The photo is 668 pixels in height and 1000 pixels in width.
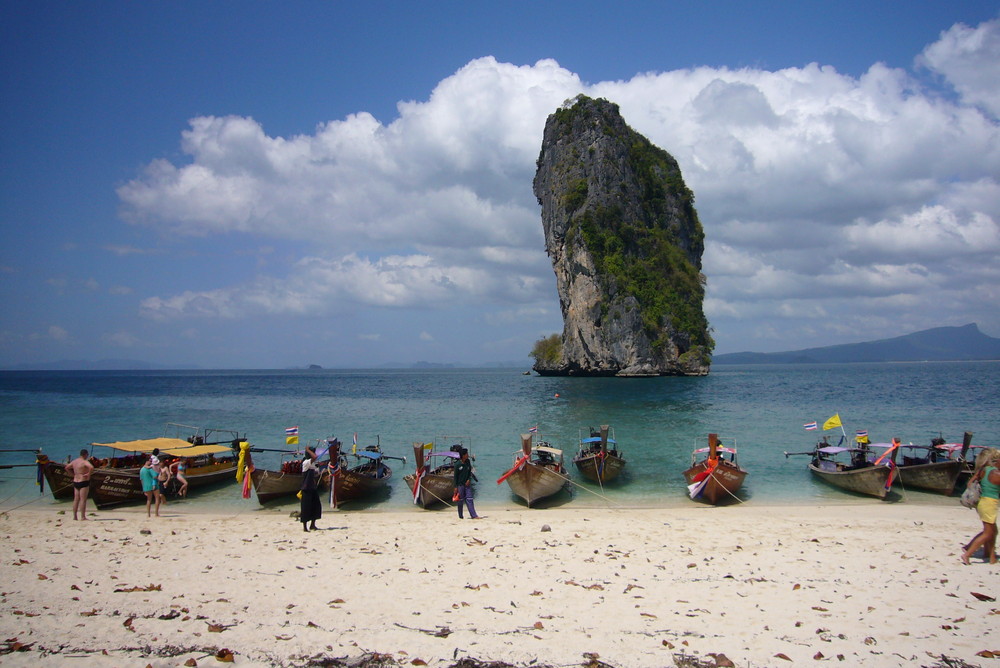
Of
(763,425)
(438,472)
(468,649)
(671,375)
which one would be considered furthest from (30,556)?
(671,375)

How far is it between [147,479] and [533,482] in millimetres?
10693

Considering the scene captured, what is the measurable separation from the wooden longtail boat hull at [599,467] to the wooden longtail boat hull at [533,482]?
2289mm

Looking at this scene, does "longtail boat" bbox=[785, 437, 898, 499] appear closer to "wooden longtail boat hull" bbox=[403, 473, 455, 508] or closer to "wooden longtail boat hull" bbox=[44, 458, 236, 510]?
"wooden longtail boat hull" bbox=[403, 473, 455, 508]

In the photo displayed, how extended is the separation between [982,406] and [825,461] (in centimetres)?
3198

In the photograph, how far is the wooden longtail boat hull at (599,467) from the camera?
743 inches

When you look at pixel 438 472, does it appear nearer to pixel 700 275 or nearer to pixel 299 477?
pixel 299 477

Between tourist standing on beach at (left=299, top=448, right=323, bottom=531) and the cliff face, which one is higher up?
the cliff face

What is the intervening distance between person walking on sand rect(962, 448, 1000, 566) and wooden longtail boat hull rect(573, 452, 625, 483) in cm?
1044

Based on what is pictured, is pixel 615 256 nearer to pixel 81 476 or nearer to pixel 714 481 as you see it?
pixel 714 481

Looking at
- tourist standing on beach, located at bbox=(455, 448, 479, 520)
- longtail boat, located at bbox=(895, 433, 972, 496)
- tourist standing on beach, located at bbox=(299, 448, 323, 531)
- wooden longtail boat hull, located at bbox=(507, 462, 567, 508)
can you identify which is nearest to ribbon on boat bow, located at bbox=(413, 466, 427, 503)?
tourist standing on beach, located at bbox=(455, 448, 479, 520)

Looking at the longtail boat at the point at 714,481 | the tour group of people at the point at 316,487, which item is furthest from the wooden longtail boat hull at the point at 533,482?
the longtail boat at the point at 714,481

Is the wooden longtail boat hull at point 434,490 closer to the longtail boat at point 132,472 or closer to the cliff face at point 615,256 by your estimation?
the longtail boat at point 132,472

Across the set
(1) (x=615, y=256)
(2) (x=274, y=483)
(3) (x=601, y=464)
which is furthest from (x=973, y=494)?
(1) (x=615, y=256)

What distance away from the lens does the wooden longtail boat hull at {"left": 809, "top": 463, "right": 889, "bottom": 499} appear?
674 inches
